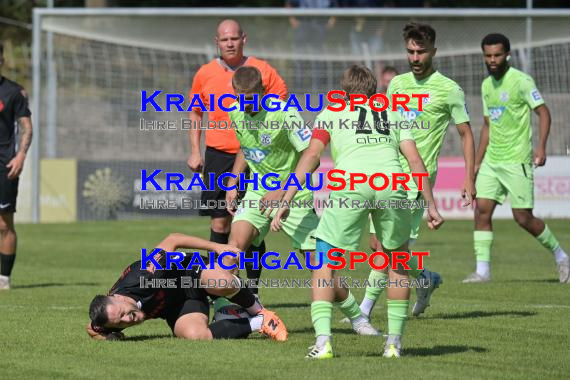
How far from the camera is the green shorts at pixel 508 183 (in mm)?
12930

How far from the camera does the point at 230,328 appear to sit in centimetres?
861

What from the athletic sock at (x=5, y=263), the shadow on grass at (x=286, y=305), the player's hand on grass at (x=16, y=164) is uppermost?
the player's hand on grass at (x=16, y=164)

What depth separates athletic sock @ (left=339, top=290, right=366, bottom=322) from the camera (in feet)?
28.7

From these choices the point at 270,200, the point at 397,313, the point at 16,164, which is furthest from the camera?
the point at 16,164

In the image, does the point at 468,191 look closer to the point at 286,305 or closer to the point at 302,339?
the point at 302,339

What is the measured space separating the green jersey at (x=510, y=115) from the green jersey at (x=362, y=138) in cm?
581

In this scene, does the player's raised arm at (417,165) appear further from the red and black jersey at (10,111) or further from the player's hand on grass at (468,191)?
the red and black jersey at (10,111)

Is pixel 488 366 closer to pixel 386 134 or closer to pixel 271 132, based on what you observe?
pixel 386 134

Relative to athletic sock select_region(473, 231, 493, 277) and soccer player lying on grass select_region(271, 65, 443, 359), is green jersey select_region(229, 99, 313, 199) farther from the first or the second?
athletic sock select_region(473, 231, 493, 277)

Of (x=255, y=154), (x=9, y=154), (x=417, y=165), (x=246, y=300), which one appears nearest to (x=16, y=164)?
(x=9, y=154)

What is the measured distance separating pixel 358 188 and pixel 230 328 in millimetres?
1853

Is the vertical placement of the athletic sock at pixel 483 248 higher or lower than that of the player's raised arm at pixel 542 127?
lower

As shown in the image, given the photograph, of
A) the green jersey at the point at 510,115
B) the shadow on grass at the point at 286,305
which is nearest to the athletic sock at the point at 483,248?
the green jersey at the point at 510,115

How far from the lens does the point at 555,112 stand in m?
24.3
